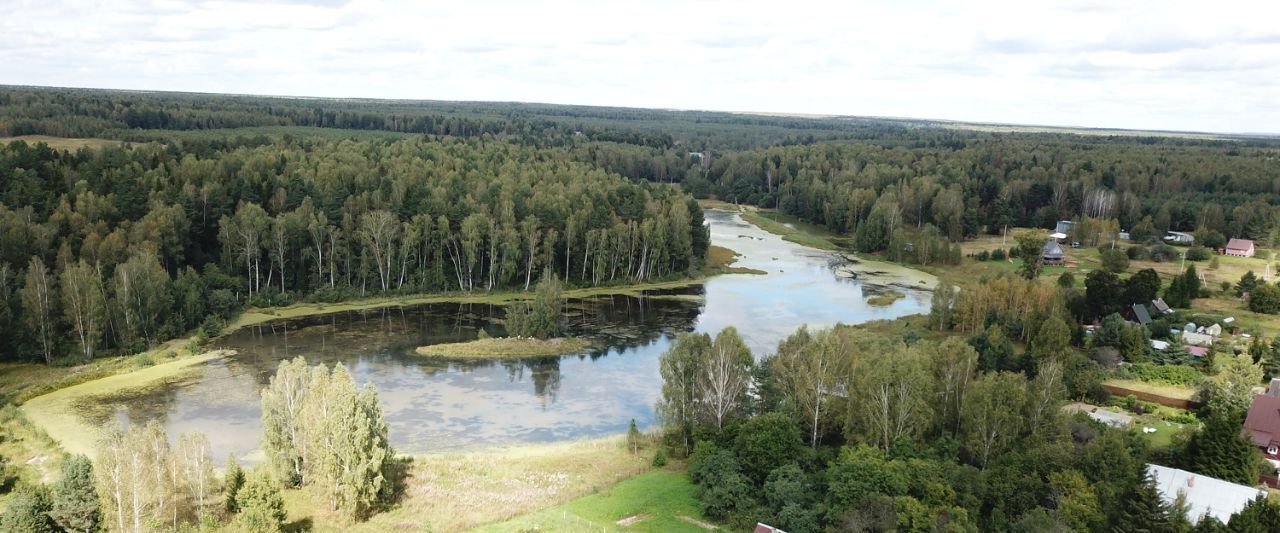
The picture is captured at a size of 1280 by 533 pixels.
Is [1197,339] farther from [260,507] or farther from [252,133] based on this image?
[252,133]

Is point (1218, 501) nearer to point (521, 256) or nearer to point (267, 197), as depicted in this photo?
point (521, 256)

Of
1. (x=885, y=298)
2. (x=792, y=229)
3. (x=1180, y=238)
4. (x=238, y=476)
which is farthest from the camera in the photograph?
(x=792, y=229)

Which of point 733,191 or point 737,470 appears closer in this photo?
point 737,470

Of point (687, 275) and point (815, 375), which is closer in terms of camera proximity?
point (815, 375)

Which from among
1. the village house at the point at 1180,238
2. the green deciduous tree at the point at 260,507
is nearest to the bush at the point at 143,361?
the green deciduous tree at the point at 260,507

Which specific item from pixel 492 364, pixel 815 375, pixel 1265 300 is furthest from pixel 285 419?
pixel 1265 300

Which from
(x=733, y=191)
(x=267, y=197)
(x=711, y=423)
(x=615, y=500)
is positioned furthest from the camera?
(x=733, y=191)

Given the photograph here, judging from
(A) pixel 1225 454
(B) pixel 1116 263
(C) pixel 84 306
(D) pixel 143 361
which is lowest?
(D) pixel 143 361

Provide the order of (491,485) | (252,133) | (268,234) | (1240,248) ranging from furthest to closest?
(252,133), (1240,248), (268,234), (491,485)

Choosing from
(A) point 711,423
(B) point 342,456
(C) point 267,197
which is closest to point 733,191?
(C) point 267,197
